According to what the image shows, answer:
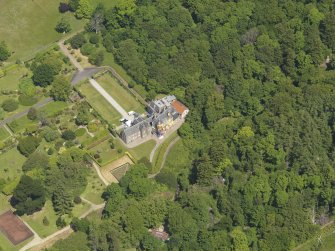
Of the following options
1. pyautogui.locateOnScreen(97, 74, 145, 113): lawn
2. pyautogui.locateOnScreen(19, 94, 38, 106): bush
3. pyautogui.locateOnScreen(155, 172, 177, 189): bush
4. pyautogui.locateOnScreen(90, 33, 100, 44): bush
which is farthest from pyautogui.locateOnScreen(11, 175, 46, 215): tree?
pyautogui.locateOnScreen(90, 33, 100, 44): bush

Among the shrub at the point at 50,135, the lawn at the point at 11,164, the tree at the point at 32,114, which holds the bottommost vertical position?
the lawn at the point at 11,164

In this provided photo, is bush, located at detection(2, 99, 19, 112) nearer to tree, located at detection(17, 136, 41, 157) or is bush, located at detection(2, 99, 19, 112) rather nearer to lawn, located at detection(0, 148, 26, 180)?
lawn, located at detection(0, 148, 26, 180)

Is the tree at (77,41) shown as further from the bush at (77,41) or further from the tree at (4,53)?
the tree at (4,53)

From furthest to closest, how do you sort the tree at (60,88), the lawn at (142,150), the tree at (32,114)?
the tree at (60,88) < the tree at (32,114) < the lawn at (142,150)

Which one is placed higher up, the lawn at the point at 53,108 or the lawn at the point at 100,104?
the lawn at the point at 53,108

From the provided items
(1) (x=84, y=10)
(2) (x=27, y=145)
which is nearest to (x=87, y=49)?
(1) (x=84, y=10)

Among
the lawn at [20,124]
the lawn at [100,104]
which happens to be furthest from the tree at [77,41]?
the lawn at [20,124]
